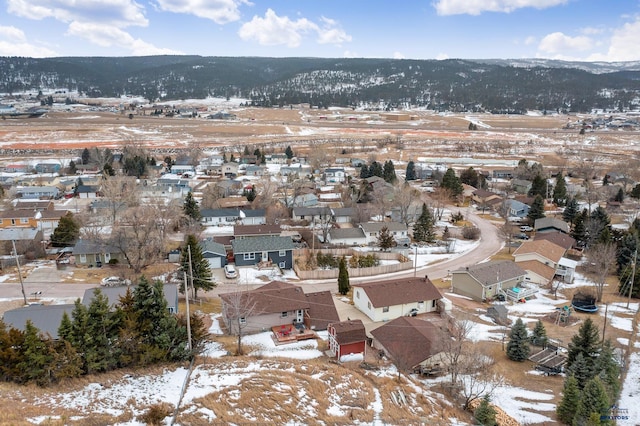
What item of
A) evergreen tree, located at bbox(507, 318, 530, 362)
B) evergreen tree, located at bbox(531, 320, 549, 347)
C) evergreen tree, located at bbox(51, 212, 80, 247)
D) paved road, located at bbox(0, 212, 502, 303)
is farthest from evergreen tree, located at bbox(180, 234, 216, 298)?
evergreen tree, located at bbox(531, 320, 549, 347)

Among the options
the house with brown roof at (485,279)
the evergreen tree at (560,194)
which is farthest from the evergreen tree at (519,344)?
the evergreen tree at (560,194)

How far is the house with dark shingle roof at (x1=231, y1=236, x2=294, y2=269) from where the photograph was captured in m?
39.2

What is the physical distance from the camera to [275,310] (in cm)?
2684

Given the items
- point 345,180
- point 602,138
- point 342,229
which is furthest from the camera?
point 602,138

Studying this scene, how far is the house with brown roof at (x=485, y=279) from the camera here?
3403 centimetres

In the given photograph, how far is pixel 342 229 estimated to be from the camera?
1826 inches

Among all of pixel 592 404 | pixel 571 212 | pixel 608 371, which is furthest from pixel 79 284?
pixel 571 212

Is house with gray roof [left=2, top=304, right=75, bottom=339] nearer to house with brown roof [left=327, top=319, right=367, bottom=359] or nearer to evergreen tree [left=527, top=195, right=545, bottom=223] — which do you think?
house with brown roof [left=327, top=319, right=367, bottom=359]

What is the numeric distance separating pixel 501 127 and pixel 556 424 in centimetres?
16148

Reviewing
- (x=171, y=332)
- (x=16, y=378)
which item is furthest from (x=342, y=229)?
(x=16, y=378)

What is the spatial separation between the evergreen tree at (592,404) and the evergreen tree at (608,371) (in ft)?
7.66

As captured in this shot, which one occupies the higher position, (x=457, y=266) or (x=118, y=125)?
Answer: (x=118, y=125)

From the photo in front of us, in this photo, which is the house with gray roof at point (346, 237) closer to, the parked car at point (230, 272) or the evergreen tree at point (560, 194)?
the parked car at point (230, 272)

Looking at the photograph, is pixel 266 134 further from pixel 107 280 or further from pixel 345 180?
pixel 107 280
